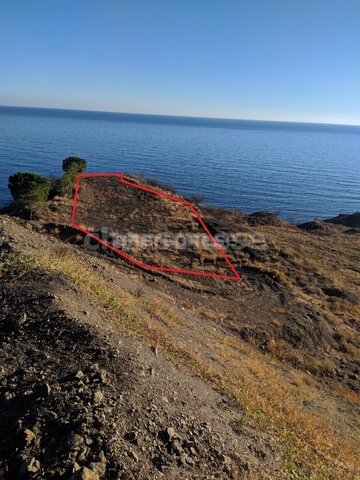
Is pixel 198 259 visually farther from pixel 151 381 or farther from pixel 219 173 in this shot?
pixel 219 173

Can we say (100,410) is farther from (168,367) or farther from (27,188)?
(27,188)

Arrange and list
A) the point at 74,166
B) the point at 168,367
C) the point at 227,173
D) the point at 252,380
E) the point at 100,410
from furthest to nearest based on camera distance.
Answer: the point at 227,173 < the point at 74,166 < the point at 252,380 < the point at 168,367 < the point at 100,410

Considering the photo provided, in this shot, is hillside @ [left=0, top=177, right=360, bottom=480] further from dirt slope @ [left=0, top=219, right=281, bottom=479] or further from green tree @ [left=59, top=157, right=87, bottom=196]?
green tree @ [left=59, top=157, right=87, bottom=196]

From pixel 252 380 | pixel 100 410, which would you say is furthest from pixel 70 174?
pixel 100 410

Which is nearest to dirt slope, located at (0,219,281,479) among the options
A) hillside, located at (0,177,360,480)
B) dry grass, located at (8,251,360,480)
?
hillside, located at (0,177,360,480)

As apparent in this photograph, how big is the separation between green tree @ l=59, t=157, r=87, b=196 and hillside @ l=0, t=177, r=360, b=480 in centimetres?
558

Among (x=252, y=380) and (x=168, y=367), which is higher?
(x=168, y=367)

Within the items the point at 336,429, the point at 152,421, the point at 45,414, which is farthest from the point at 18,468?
the point at 336,429

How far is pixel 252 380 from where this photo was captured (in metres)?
13.5

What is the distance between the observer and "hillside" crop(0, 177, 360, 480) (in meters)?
6.86

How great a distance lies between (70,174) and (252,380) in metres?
25.7

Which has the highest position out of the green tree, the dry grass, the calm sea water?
the green tree

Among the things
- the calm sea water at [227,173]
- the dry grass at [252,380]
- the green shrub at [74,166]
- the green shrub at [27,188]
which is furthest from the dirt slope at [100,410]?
the calm sea water at [227,173]

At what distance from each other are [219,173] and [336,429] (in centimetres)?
7063
